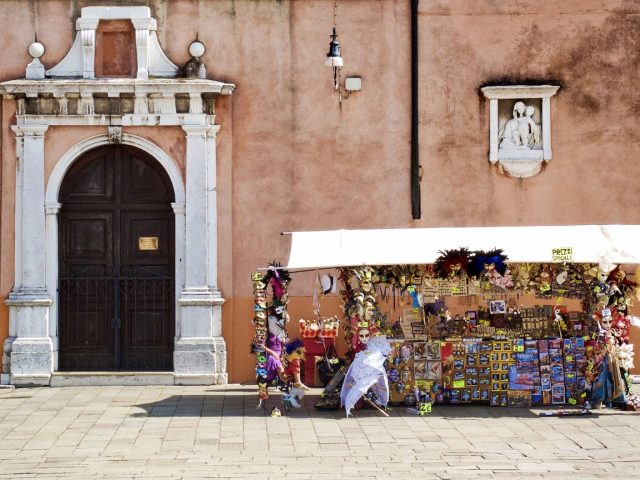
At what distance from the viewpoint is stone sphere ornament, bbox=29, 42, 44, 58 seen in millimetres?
15391

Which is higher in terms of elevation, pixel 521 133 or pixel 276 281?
pixel 521 133

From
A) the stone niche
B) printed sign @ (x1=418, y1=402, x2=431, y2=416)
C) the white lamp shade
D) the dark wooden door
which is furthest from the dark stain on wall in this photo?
the dark wooden door

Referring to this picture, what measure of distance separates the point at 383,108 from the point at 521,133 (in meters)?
1.99

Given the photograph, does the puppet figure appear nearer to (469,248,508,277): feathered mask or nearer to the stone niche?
(469,248,508,277): feathered mask

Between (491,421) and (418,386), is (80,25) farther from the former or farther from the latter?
(491,421)

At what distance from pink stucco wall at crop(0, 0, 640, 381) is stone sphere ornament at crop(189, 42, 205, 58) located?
159mm

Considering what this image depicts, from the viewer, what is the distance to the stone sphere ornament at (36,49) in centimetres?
1539

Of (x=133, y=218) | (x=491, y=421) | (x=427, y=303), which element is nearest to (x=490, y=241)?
(x=427, y=303)

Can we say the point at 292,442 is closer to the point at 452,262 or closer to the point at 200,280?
the point at 452,262

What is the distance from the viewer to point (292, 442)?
11211 mm

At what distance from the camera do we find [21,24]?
50.9 feet

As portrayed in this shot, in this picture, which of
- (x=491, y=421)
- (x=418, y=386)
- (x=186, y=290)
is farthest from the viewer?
(x=186, y=290)

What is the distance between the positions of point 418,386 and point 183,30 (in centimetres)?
614

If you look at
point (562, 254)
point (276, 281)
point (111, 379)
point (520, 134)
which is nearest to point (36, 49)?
point (111, 379)
